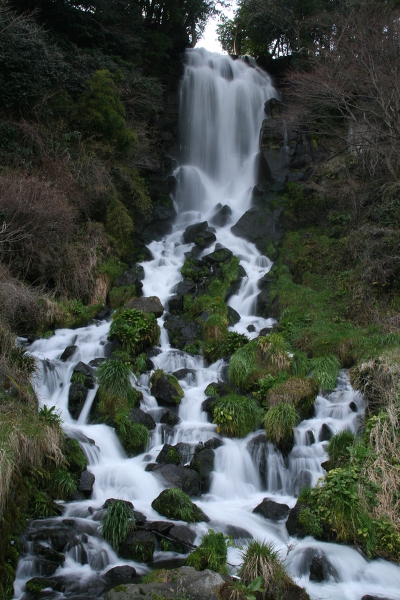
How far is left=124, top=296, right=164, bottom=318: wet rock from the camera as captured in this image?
1321cm

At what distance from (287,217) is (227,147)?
6.58m

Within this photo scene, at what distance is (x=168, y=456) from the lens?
842 centimetres

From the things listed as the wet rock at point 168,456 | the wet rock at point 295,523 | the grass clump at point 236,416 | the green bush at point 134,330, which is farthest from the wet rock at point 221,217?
the wet rock at point 295,523

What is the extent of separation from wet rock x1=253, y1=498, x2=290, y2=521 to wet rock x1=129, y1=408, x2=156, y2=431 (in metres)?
2.63

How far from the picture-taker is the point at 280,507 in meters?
7.34

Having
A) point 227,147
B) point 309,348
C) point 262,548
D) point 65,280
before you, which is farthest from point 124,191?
point 262,548

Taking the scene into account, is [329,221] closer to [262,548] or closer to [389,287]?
[389,287]

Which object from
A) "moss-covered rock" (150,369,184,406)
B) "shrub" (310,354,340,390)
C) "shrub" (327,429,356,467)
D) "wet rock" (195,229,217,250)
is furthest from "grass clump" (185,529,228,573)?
"wet rock" (195,229,217,250)

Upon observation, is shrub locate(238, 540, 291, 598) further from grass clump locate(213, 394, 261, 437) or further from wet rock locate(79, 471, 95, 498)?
grass clump locate(213, 394, 261, 437)

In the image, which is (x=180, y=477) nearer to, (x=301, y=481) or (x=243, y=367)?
(x=301, y=481)

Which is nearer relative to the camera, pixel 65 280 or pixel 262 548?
pixel 262 548

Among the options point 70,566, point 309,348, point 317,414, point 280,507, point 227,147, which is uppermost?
point 227,147

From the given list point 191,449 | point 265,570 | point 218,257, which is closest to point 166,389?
point 191,449

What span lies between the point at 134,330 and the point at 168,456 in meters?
4.13
